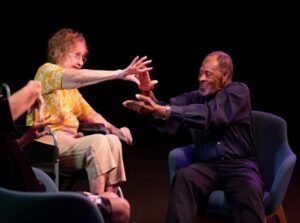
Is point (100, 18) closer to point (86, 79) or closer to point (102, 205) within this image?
point (86, 79)

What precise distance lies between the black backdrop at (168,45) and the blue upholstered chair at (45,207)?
15.2ft

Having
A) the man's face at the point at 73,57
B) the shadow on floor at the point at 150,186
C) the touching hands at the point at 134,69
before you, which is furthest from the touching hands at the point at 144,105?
the shadow on floor at the point at 150,186

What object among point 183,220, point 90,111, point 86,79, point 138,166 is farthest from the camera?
point 138,166

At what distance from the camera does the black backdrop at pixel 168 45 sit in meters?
6.72

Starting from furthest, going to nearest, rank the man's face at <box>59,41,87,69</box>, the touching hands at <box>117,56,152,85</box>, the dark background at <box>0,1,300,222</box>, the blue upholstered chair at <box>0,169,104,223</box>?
1. the dark background at <box>0,1,300,222</box>
2. the man's face at <box>59,41,87,69</box>
3. the touching hands at <box>117,56,152,85</box>
4. the blue upholstered chair at <box>0,169,104,223</box>

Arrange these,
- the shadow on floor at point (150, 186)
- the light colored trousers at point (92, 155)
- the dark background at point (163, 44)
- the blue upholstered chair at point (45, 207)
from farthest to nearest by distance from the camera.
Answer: the dark background at point (163, 44), the shadow on floor at point (150, 186), the light colored trousers at point (92, 155), the blue upholstered chair at point (45, 207)

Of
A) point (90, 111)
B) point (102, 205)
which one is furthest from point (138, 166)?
point (102, 205)

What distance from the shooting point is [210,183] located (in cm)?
348

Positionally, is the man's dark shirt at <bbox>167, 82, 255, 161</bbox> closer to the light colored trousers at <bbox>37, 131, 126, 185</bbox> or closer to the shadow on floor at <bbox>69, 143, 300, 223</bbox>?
the light colored trousers at <bbox>37, 131, 126, 185</bbox>

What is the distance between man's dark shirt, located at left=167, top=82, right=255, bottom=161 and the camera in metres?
3.49

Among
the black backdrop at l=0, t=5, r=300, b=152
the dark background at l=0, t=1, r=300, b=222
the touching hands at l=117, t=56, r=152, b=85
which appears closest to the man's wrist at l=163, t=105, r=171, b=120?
the touching hands at l=117, t=56, r=152, b=85

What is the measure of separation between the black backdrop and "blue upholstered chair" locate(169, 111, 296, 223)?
2922 mm

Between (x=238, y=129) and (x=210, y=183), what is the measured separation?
0.39m

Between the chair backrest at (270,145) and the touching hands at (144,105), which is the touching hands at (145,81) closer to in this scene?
the touching hands at (144,105)
